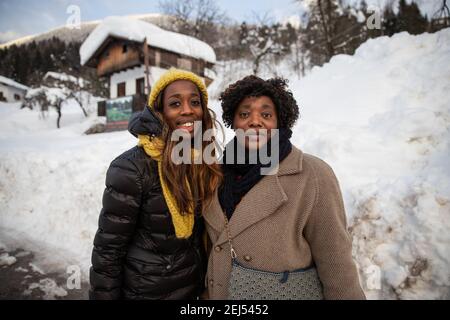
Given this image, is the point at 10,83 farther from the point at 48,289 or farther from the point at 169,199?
the point at 169,199

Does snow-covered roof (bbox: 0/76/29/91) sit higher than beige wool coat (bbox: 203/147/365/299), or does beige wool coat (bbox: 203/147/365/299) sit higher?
snow-covered roof (bbox: 0/76/29/91)

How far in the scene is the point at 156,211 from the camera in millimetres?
1762

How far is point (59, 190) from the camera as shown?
5676 millimetres

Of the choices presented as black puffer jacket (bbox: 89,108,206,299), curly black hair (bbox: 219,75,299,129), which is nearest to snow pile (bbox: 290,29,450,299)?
curly black hair (bbox: 219,75,299,129)

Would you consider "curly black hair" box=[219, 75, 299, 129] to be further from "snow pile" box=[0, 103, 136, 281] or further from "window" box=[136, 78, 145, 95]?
"window" box=[136, 78, 145, 95]

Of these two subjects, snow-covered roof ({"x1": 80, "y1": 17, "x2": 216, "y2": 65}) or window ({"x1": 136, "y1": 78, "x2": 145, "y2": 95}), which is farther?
window ({"x1": 136, "y1": 78, "x2": 145, "y2": 95})

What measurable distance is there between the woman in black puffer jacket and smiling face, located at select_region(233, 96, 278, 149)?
346 mm

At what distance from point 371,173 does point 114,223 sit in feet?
11.6

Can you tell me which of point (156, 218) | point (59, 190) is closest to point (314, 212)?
point (156, 218)

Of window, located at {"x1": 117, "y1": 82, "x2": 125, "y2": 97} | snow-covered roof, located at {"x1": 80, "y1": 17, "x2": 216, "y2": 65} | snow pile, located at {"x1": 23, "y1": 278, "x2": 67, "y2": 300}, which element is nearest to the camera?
snow pile, located at {"x1": 23, "y1": 278, "x2": 67, "y2": 300}

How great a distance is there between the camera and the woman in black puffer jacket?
5.55ft

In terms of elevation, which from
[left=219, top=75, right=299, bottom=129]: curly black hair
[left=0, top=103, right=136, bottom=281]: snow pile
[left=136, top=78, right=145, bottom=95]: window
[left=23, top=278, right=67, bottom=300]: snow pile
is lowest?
[left=23, top=278, right=67, bottom=300]: snow pile

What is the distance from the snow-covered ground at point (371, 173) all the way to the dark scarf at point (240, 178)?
200 centimetres
